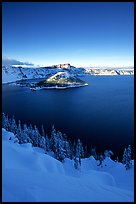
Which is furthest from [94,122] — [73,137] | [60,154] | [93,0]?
[93,0]

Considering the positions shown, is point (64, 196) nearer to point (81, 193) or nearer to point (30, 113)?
point (81, 193)

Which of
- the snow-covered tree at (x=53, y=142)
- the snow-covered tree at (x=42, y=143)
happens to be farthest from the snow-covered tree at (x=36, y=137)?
the snow-covered tree at (x=53, y=142)

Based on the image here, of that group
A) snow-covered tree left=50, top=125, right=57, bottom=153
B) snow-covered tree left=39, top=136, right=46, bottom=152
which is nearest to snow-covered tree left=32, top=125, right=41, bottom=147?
snow-covered tree left=39, top=136, right=46, bottom=152

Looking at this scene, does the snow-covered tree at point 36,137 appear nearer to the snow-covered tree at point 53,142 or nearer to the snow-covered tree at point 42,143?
the snow-covered tree at point 42,143

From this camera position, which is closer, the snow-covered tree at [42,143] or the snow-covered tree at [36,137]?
the snow-covered tree at [42,143]

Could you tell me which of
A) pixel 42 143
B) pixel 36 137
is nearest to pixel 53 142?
pixel 42 143

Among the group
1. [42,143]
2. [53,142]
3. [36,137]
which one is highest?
[36,137]

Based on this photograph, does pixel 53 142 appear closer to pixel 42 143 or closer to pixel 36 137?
pixel 42 143

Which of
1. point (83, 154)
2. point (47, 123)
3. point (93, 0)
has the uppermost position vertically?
point (93, 0)

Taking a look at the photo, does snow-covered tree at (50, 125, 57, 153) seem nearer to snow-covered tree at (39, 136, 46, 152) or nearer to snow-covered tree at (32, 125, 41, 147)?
snow-covered tree at (39, 136, 46, 152)

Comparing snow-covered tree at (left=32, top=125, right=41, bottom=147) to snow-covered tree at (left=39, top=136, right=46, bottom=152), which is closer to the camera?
snow-covered tree at (left=39, top=136, right=46, bottom=152)

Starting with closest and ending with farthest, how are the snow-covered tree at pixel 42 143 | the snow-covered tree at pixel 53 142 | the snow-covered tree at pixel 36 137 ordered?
1. the snow-covered tree at pixel 53 142
2. the snow-covered tree at pixel 42 143
3. the snow-covered tree at pixel 36 137
